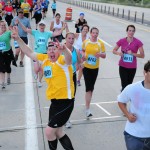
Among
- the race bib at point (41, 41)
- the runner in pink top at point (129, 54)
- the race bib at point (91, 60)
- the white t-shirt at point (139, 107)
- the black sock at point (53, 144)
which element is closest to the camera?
the white t-shirt at point (139, 107)

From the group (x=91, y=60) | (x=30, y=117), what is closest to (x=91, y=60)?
(x=91, y=60)

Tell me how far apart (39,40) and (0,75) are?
1520mm

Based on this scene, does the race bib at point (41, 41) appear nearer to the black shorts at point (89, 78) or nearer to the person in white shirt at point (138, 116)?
the black shorts at point (89, 78)

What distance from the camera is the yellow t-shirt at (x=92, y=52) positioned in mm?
6863

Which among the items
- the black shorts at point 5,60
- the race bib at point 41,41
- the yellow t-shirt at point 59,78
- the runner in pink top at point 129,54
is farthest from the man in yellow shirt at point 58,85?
the race bib at point 41,41

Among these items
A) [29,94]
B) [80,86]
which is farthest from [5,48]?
[80,86]

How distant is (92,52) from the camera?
6.90m

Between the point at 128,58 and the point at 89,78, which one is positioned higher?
the point at 128,58

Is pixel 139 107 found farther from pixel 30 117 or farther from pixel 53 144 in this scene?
pixel 30 117

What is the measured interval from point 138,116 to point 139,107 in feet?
0.37

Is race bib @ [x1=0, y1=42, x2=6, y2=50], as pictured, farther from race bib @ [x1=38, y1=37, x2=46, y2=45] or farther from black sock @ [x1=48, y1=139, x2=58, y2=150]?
black sock @ [x1=48, y1=139, x2=58, y2=150]

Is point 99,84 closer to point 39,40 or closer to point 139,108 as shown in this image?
point 39,40

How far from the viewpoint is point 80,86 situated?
9.53 m

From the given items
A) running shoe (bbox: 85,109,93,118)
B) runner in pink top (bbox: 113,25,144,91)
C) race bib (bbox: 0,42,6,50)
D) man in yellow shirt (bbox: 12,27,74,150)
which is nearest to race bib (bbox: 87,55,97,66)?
runner in pink top (bbox: 113,25,144,91)
